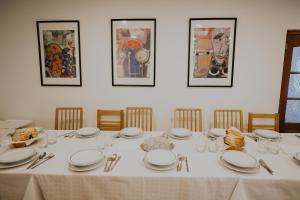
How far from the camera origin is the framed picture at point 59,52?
2615 mm

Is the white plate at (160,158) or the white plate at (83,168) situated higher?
the white plate at (160,158)

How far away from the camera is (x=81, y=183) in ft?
4.04

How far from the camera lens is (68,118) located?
2.61 metres

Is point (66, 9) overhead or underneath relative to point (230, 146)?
overhead

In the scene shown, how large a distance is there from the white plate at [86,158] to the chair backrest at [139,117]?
3.53 feet

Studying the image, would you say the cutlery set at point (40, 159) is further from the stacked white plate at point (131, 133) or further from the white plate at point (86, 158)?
the stacked white plate at point (131, 133)

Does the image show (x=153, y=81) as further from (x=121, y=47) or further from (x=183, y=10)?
(x=183, y=10)

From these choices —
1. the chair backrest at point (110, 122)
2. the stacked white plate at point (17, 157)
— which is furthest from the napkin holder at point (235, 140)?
the stacked white plate at point (17, 157)

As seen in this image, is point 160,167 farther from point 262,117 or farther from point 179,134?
point 262,117

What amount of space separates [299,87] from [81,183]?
2.87m

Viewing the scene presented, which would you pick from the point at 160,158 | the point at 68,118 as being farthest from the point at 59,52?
the point at 160,158

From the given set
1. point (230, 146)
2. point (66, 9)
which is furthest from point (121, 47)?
point (230, 146)

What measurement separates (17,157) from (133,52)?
1.75 m

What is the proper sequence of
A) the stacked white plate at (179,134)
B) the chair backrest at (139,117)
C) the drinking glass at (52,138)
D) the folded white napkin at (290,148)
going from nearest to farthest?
the folded white napkin at (290,148) < the drinking glass at (52,138) < the stacked white plate at (179,134) < the chair backrest at (139,117)
